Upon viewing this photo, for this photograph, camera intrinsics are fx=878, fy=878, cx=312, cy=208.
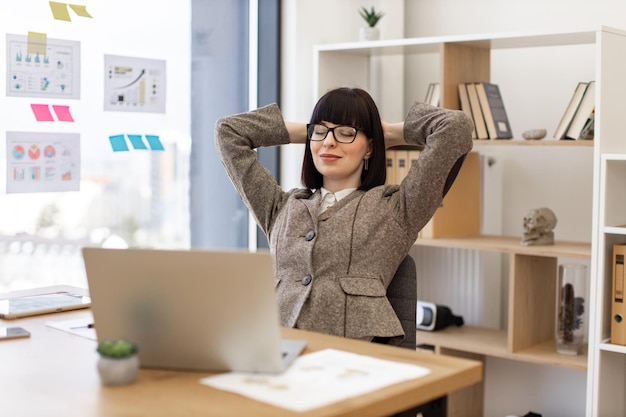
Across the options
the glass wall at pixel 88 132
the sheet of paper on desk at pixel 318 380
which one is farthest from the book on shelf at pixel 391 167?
the sheet of paper on desk at pixel 318 380

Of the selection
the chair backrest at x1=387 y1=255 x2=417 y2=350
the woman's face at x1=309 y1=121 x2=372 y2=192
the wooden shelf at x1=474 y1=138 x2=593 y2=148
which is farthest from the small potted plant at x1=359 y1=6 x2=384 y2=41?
the chair backrest at x1=387 y1=255 x2=417 y2=350

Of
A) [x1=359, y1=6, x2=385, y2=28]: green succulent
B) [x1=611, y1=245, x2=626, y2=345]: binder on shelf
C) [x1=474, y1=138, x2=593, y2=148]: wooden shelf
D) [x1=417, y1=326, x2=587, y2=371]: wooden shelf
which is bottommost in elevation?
[x1=417, y1=326, x2=587, y2=371]: wooden shelf

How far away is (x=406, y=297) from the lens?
2.02m

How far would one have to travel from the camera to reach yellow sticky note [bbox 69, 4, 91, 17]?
9.55 ft

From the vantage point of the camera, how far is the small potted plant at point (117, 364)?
1282 mm

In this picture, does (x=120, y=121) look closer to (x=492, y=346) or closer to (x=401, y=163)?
(x=401, y=163)

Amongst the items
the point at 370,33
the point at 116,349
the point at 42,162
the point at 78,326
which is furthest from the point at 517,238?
the point at 116,349

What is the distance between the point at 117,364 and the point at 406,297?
2.91 ft

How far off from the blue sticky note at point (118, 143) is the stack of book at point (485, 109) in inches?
47.3

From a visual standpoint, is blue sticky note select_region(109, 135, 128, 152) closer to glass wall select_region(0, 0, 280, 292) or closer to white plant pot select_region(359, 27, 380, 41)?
glass wall select_region(0, 0, 280, 292)

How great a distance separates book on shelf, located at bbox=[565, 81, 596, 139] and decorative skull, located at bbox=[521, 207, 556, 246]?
29 cm

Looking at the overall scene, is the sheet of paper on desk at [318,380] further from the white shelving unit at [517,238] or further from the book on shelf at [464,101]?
the book on shelf at [464,101]

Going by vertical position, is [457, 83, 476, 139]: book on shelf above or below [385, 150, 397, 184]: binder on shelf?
above

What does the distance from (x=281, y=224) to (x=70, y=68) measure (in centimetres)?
114
